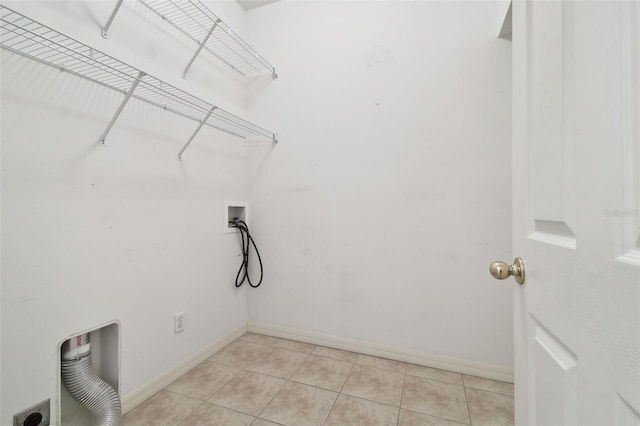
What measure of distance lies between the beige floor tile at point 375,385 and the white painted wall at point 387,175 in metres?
0.22

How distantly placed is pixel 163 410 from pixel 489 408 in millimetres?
1631

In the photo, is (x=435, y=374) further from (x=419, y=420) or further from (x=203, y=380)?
(x=203, y=380)

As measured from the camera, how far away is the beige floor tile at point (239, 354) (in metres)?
1.72

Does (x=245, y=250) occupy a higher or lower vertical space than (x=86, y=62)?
lower

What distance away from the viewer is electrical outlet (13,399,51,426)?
94 centimetres

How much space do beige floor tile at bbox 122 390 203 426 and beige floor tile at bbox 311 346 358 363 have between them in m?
0.79

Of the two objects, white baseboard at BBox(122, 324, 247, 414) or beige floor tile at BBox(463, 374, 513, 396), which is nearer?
white baseboard at BBox(122, 324, 247, 414)

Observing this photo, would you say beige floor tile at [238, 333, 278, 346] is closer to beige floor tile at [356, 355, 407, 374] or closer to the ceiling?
beige floor tile at [356, 355, 407, 374]

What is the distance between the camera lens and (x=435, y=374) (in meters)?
1.59

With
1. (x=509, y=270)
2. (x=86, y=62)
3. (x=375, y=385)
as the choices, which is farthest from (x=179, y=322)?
(x=509, y=270)

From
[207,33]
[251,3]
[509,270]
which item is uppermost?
[251,3]

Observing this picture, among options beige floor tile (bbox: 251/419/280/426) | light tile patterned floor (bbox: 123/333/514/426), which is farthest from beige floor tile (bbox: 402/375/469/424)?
beige floor tile (bbox: 251/419/280/426)

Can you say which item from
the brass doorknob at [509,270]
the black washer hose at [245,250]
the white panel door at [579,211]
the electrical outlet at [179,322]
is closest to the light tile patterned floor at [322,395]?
the electrical outlet at [179,322]

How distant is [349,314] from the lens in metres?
1.86
